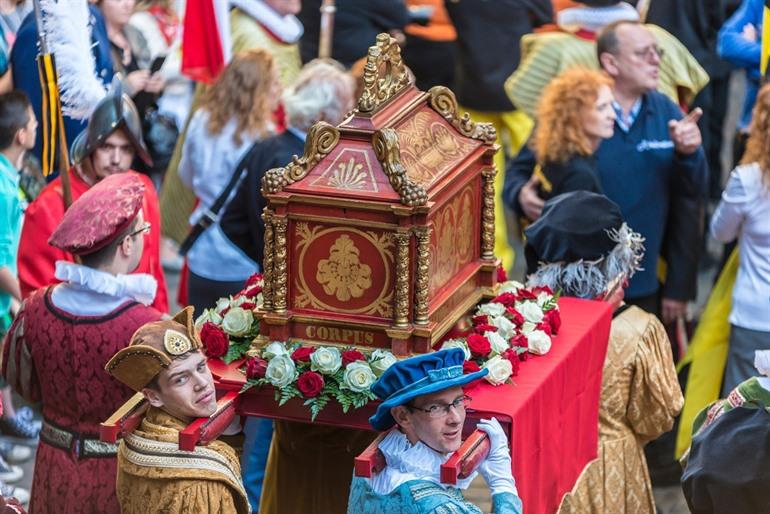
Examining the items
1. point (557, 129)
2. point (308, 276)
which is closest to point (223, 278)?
point (557, 129)

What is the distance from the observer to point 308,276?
4879 mm

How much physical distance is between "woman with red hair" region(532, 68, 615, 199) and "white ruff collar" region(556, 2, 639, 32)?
194 centimetres

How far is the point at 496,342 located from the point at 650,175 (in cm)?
269

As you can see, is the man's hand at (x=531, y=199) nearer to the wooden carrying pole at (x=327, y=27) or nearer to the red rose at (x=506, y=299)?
the red rose at (x=506, y=299)

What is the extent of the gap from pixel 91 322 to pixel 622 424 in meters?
2.05

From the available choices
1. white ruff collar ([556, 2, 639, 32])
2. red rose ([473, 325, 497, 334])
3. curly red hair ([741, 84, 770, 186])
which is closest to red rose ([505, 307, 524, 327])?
red rose ([473, 325, 497, 334])

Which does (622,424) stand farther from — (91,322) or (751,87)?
(751,87)

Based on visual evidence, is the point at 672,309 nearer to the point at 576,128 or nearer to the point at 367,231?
the point at 576,128

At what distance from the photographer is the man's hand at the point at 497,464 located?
4.42m

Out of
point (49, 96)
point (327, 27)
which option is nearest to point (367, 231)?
point (49, 96)

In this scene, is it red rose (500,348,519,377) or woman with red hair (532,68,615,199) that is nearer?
red rose (500,348,519,377)

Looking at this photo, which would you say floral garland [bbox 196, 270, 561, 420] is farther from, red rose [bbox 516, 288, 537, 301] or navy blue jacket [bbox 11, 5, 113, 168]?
navy blue jacket [bbox 11, 5, 113, 168]

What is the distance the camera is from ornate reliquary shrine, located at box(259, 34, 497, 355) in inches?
186

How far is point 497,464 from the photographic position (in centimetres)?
445
